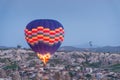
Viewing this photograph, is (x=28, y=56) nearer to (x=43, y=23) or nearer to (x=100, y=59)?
(x=100, y=59)

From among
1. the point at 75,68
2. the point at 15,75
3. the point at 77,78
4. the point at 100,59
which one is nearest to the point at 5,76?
the point at 15,75

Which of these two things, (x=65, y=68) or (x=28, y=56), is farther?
(x=28, y=56)

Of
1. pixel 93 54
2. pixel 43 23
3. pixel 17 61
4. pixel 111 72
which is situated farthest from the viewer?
pixel 93 54

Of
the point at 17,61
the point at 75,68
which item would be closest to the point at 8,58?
the point at 17,61

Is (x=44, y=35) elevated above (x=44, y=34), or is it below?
below

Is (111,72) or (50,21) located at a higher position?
(50,21)

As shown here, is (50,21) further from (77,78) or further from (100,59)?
(100,59)

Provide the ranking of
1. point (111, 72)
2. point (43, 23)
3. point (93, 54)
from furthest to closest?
1. point (93, 54)
2. point (111, 72)
3. point (43, 23)
